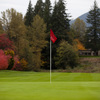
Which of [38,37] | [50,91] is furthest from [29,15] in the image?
[50,91]

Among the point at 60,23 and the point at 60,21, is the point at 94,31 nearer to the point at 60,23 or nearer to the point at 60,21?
the point at 60,23

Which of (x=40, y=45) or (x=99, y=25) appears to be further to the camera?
(x=99, y=25)

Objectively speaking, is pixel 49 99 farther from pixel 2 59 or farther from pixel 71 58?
pixel 71 58

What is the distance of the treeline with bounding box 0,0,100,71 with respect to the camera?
41800 millimetres

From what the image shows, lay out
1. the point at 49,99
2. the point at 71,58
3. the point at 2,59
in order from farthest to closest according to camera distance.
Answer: the point at 71,58 < the point at 2,59 < the point at 49,99

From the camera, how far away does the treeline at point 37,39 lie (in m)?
41.8

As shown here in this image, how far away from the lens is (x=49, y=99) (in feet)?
21.2

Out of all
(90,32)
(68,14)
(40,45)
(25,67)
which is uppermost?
(68,14)

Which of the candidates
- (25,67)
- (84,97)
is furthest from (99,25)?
(84,97)

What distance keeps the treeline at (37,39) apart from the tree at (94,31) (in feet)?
2.20

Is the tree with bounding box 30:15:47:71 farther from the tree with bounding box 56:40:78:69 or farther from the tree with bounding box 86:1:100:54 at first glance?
the tree with bounding box 86:1:100:54

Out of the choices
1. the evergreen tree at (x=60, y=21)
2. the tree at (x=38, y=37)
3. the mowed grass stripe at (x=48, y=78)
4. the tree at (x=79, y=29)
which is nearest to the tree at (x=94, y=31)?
the evergreen tree at (x=60, y=21)

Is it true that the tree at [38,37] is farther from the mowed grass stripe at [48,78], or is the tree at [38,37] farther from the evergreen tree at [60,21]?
the mowed grass stripe at [48,78]

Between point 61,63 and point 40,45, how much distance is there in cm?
866
